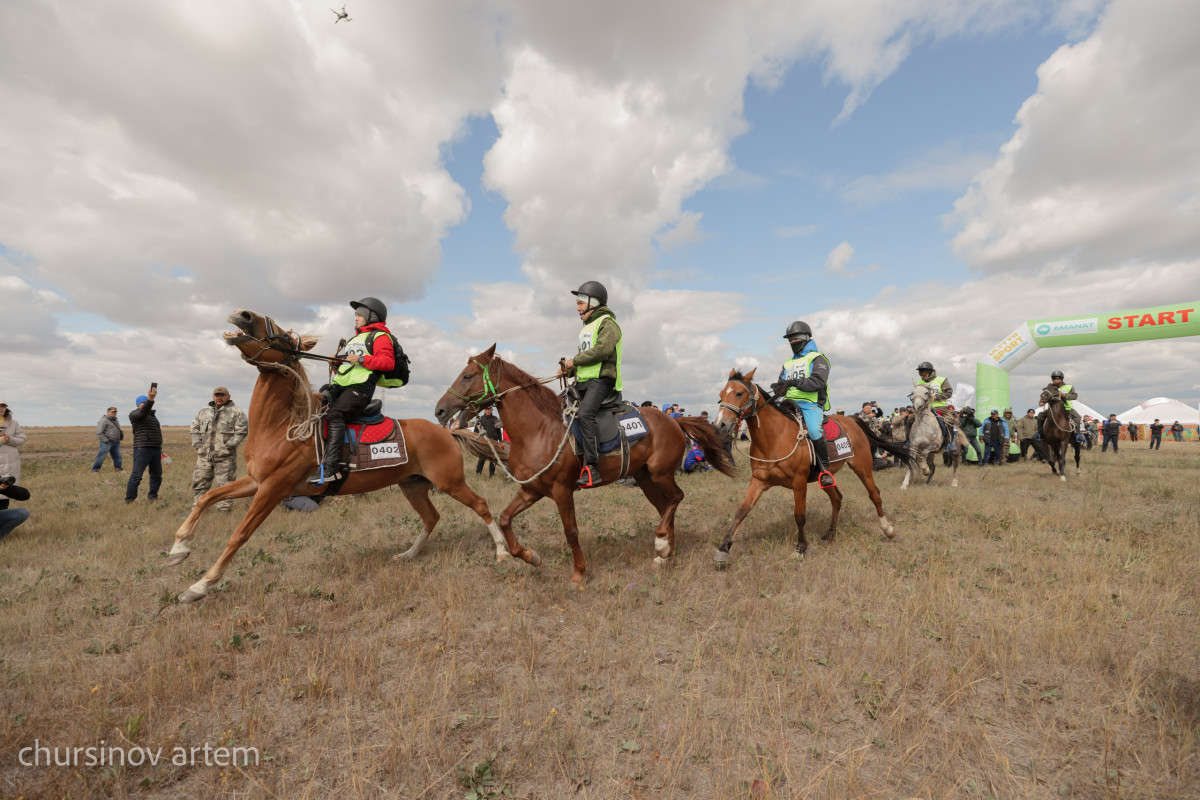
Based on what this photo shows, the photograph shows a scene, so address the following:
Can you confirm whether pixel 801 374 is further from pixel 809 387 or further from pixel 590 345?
pixel 590 345

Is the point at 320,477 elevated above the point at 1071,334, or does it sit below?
below

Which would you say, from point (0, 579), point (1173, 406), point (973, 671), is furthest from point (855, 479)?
point (1173, 406)

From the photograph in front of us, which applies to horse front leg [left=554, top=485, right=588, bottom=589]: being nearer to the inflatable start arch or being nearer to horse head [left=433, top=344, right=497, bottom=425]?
horse head [left=433, top=344, right=497, bottom=425]

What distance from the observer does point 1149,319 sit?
20.6 metres

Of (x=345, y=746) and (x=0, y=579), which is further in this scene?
(x=0, y=579)

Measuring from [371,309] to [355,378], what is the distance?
98cm

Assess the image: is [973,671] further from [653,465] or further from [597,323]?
[597,323]

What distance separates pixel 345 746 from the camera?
329 cm

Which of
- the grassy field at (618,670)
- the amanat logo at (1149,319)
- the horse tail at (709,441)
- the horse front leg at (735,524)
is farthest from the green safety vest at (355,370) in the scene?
the amanat logo at (1149,319)

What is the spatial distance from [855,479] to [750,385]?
1044cm

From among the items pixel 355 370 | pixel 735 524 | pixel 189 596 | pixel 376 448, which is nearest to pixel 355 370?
pixel 355 370

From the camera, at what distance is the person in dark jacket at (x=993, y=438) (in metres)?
20.5

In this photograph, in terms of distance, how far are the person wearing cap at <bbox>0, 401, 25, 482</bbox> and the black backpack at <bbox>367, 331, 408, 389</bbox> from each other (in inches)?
260

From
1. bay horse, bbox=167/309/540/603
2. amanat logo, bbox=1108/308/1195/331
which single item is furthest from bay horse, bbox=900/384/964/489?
amanat logo, bbox=1108/308/1195/331
